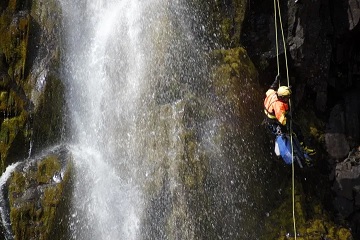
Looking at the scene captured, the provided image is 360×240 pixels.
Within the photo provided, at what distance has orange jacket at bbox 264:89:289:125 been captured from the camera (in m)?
9.57

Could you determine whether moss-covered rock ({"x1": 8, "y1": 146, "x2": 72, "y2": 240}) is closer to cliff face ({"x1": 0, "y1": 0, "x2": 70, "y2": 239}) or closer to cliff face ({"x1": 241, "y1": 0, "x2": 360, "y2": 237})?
cliff face ({"x1": 0, "y1": 0, "x2": 70, "y2": 239})

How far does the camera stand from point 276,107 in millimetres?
9625

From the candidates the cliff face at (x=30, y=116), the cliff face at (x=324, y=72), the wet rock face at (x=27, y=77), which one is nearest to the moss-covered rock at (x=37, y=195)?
the cliff face at (x=30, y=116)

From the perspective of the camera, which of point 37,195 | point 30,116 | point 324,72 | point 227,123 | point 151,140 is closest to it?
point 37,195

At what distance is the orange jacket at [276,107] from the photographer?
9.57 metres

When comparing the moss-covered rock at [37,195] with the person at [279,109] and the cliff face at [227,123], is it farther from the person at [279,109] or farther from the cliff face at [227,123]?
the person at [279,109]

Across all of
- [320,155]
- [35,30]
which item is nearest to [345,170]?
[320,155]

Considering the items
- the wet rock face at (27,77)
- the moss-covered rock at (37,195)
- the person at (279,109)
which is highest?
the wet rock face at (27,77)

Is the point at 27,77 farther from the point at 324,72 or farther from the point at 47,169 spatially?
the point at 324,72

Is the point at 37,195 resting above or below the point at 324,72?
below

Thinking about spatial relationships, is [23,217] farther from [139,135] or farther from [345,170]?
[345,170]

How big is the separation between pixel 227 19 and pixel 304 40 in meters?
1.95

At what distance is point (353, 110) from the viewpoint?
42.4ft

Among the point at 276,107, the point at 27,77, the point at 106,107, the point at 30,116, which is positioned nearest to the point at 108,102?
the point at 106,107
